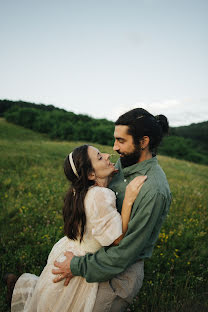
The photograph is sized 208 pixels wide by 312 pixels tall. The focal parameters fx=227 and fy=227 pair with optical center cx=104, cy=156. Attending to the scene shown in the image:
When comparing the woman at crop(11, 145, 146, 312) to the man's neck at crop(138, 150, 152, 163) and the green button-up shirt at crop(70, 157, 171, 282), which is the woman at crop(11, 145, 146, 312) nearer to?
the green button-up shirt at crop(70, 157, 171, 282)

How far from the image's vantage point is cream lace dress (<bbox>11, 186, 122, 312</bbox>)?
2381 millimetres

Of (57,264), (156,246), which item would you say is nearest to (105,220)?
(57,264)

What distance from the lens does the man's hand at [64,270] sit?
8.61 ft

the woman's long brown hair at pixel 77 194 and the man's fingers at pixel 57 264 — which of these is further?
the man's fingers at pixel 57 264

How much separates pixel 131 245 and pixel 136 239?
8 centimetres

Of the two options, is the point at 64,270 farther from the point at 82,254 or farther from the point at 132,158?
the point at 132,158

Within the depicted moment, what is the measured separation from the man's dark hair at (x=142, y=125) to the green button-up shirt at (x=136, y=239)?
0.50 meters

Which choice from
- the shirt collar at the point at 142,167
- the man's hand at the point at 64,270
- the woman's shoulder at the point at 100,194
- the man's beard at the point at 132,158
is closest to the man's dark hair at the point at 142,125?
the man's beard at the point at 132,158

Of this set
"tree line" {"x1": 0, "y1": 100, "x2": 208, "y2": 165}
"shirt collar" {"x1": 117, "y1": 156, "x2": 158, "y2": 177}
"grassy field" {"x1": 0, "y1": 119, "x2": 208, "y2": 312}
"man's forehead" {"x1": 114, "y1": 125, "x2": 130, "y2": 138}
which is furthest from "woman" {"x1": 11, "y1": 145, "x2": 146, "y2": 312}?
"tree line" {"x1": 0, "y1": 100, "x2": 208, "y2": 165}

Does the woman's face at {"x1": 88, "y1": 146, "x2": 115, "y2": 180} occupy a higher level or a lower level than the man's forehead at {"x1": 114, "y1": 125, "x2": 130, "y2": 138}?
lower

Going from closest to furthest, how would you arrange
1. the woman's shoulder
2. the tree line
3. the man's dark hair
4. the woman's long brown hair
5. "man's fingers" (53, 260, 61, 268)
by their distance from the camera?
the woman's shoulder → the woman's long brown hair → "man's fingers" (53, 260, 61, 268) → the man's dark hair → the tree line

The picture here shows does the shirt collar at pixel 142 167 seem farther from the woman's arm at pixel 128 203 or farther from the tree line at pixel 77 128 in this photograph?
the tree line at pixel 77 128

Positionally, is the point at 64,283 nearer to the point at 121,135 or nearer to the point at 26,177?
the point at 121,135

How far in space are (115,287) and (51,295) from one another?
0.78m
